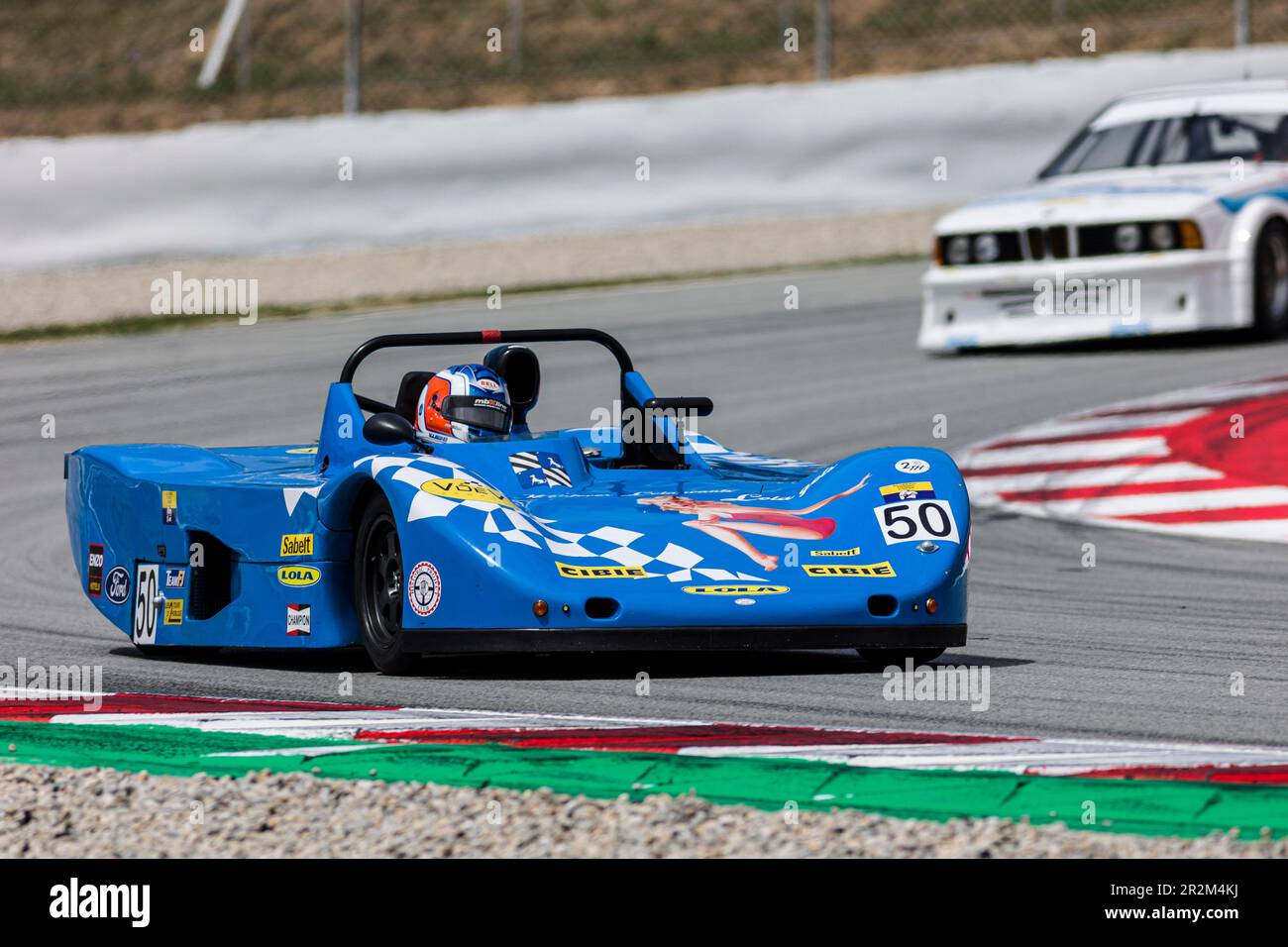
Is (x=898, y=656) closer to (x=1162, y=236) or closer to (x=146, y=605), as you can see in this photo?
(x=146, y=605)

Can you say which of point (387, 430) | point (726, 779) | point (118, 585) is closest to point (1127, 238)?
point (387, 430)

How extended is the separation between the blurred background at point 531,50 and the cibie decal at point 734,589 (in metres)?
17.3

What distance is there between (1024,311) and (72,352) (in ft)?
21.0

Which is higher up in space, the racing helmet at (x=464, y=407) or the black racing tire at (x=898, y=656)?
the racing helmet at (x=464, y=407)

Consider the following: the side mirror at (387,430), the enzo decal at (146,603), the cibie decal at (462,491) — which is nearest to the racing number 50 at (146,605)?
the enzo decal at (146,603)

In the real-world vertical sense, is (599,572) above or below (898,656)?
above

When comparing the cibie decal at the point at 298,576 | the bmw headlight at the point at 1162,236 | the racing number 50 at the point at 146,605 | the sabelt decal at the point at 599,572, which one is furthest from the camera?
the bmw headlight at the point at 1162,236

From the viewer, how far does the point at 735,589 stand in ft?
23.1

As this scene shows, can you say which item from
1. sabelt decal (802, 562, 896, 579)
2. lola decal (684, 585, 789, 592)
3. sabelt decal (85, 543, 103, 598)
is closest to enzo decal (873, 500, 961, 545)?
sabelt decal (802, 562, 896, 579)

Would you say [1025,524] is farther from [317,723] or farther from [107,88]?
[107,88]

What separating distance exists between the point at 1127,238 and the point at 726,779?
942 centimetres

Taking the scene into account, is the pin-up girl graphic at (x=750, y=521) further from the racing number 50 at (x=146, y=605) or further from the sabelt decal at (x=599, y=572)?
the racing number 50 at (x=146, y=605)

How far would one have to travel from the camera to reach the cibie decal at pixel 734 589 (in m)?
7.01

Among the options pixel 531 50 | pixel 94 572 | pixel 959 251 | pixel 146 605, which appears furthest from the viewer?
pixel 531 50
